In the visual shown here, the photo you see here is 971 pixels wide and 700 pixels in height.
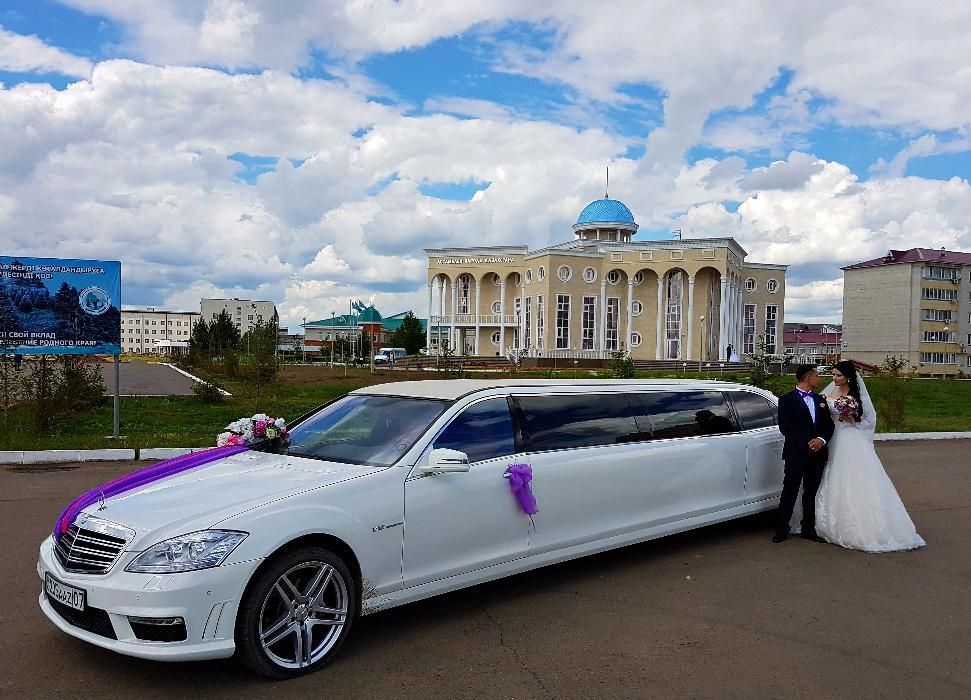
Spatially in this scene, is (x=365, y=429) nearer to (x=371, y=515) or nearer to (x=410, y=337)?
(x=371, y=515)

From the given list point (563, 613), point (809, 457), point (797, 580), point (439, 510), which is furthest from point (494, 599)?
point (809, 457)

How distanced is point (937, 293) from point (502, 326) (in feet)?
154

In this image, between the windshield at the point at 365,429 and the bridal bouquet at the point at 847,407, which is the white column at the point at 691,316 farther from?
the windshield at the point at 365,429

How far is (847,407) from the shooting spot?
7.43 m

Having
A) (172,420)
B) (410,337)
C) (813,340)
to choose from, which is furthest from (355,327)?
(172,420)

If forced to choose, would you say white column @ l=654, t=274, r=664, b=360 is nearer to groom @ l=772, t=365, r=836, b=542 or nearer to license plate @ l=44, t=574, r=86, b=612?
groom @ l=772, t=365, r=836, b=542

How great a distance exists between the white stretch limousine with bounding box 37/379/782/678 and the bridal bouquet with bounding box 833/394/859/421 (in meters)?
1.31

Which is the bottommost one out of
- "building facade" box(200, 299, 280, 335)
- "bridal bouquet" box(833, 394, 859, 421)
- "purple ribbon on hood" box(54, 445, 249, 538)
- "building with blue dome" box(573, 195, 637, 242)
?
"purple ribbon on hood" box(54, 445, 249, 538)

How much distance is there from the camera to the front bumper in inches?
149

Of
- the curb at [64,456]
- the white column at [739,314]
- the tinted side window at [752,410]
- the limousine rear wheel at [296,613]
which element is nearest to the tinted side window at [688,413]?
the tinted side window at [752,410]

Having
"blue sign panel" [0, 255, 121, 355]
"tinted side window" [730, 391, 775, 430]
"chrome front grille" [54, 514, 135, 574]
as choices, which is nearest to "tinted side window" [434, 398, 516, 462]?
"chrome front grille" [54, 514, 135, 574]

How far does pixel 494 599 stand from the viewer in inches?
221

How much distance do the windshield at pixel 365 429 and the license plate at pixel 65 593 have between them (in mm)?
1599

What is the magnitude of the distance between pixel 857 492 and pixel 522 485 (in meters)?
3.82
